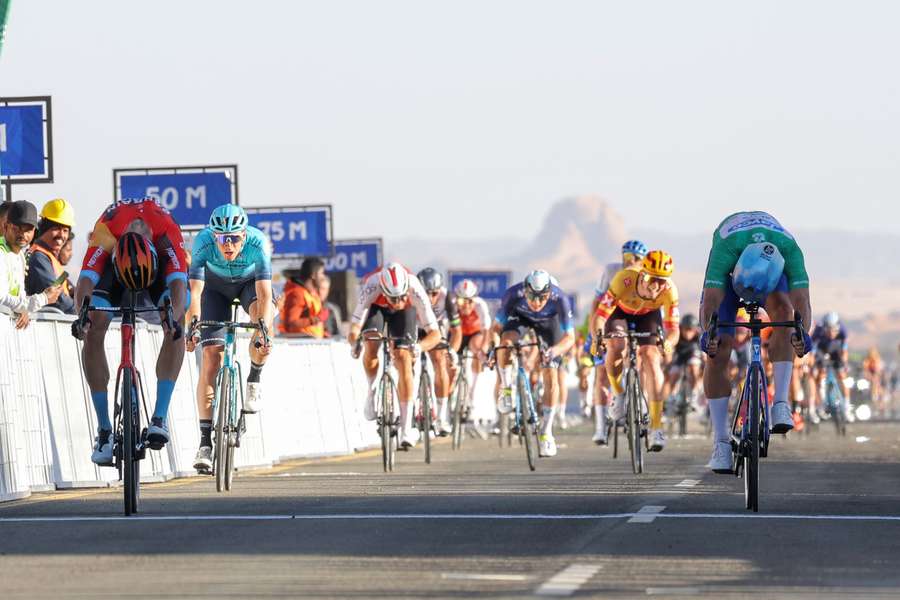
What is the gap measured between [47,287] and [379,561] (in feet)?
25.6

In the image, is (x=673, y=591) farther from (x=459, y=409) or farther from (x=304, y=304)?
(x=459, y=409)

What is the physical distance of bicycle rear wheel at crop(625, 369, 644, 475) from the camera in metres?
17.1

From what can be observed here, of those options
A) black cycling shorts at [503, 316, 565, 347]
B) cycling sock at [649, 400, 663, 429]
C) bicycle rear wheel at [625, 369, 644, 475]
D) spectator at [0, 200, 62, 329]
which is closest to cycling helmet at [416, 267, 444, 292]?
black cycling shorts at [503, 316, 565, 347]

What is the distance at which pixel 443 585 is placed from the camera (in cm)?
808

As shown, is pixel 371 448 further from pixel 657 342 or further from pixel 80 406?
pixel 80 406

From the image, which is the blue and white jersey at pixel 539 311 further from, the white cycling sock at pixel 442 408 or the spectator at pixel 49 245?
the spectator at pixel 49 245

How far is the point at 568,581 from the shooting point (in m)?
8.17

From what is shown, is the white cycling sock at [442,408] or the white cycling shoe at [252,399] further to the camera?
the white cycling sock at [442,408]

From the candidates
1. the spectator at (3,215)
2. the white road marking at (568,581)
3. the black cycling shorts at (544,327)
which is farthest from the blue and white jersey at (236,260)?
the white road marking at (568,581)

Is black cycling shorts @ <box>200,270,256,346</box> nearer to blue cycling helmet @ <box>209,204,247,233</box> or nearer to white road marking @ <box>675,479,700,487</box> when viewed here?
blue cycling helmet @ <box>209,204,247,233</box>

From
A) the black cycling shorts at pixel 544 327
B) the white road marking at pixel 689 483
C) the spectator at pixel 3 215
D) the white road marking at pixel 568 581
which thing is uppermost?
the spectator at pixel 3 215

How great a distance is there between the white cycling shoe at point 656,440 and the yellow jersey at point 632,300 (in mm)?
1164

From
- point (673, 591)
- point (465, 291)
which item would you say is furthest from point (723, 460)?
point (465, 291)

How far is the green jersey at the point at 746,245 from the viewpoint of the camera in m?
12.5
